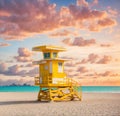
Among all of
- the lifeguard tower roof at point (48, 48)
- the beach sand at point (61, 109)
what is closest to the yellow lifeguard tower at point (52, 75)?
the lifeguard tower roof at point (48, 48)

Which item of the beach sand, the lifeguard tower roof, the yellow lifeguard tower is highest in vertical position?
the lifeguard tower roof

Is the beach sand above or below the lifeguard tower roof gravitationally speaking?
below

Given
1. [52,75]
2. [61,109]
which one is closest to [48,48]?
[52,75]

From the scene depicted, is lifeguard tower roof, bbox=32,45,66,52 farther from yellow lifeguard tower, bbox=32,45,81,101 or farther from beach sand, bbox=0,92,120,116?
beach sand, bbox=0,92,120,116

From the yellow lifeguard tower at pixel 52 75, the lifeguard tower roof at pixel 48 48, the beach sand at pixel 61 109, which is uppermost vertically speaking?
the lifeguard tower roof at pixel 48 48

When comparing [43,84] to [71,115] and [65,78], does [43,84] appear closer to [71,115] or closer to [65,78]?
[65,78]

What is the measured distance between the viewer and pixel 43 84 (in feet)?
103

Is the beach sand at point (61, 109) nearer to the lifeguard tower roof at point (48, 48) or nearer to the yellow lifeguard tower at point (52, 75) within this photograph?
the yellow lifeguard tower at point (52, 75)

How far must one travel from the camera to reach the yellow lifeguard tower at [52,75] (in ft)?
103

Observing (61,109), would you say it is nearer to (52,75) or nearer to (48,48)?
(52,75)

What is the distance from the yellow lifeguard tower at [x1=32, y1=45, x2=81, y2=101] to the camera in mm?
31438

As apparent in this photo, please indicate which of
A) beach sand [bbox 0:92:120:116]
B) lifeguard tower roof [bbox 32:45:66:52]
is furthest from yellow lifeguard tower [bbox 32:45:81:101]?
beach sand [bbox 0:92:120:116]

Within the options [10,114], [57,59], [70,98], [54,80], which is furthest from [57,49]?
[10,114]

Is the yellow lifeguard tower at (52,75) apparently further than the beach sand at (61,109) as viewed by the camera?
Yes
